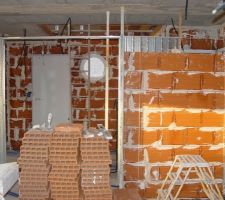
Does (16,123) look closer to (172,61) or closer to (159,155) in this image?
(159,155)

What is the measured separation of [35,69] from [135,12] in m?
3.71

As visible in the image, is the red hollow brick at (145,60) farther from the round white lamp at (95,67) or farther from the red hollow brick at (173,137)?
the round white lamp at (95,67)

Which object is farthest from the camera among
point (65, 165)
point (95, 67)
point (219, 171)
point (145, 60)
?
point (95, 67)

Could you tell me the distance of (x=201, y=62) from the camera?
5.00m

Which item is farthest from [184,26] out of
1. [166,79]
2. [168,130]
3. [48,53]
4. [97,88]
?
[48,53]

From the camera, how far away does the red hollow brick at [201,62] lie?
4977 mm

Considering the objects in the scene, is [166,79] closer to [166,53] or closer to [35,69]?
[166,53]

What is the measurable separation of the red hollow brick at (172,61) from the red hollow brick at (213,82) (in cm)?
38

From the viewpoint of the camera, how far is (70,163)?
434 centimetres

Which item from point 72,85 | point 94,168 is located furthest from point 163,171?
point 72,85

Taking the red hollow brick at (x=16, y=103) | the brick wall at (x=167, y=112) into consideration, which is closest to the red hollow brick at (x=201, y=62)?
the brick wall at (x=167, y=112)

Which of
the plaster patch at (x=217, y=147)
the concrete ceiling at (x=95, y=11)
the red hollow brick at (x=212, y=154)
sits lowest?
the red hollow brick at (x=212, y=154)

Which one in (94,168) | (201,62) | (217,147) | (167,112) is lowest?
(94,168)

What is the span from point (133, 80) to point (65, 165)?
155 cm
